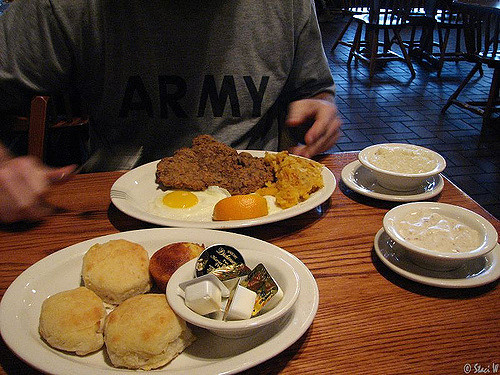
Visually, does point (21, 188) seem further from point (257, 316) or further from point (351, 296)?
point (351, 296)

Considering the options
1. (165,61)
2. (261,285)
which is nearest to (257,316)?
(261,285)

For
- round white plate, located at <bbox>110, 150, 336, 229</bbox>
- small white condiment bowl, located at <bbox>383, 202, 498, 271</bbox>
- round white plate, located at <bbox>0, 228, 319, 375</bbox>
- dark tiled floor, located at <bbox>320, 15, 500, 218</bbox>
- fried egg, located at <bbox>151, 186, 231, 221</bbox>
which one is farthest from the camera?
dark tiled floor, located at <bbox>320, 15, 500, 218</bbox>

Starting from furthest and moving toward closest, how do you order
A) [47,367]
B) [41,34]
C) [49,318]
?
[41,34] → [49,318] → [47,367]

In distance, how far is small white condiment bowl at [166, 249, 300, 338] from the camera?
2.92ft

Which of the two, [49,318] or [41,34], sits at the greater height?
[41,34]

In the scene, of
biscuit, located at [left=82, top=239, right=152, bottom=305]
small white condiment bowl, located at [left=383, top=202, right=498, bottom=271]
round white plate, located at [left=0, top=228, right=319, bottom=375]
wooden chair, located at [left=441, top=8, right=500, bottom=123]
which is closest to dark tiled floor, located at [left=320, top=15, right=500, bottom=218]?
wooden chair, located at [left=441, top=8, right=500, bottom=123]

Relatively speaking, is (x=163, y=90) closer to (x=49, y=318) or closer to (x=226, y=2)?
(x=226, y=2)

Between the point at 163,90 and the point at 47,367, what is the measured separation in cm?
146

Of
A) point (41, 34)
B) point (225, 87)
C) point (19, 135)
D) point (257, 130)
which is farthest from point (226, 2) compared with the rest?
point (19, 135)

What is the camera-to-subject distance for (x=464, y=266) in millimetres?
1236

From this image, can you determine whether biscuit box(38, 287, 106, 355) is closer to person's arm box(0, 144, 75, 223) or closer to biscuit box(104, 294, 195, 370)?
biscuit box(104, 294, 195, 370)

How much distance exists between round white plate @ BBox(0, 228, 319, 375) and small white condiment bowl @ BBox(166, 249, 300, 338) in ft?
0.12

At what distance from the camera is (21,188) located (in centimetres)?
142

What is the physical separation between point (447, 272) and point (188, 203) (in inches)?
33.9
